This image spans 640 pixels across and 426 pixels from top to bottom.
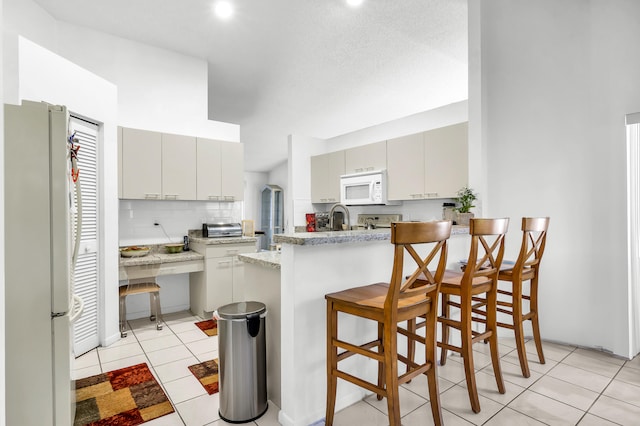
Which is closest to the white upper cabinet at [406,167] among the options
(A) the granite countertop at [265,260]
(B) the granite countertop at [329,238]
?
(B) the granite countertop at [329,238]

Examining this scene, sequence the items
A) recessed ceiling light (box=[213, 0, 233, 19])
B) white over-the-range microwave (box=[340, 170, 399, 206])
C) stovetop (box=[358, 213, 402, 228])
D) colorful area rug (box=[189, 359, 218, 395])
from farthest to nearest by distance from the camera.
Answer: stovetop (box=[358, 213, 402, 228]) → white over-the-range microwave (box=[340, 170, 399, 206]) → recessed ceiling light (box=[213, 0, 233, 19]) → colorful area rug (box=[189, 359, 218, 395])

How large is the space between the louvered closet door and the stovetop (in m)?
3.50

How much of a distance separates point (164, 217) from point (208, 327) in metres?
1.48

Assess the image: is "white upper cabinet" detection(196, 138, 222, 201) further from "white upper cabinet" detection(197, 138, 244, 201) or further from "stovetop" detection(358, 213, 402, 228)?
"stovetop" detection(358, 213, 402, 228)

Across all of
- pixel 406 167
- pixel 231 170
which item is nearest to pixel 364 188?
pixel 406 167

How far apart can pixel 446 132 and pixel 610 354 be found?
253cm

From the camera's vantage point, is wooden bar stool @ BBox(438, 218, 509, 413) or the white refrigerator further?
wooden bar stool @ BBox(438, 218, 509, 413)

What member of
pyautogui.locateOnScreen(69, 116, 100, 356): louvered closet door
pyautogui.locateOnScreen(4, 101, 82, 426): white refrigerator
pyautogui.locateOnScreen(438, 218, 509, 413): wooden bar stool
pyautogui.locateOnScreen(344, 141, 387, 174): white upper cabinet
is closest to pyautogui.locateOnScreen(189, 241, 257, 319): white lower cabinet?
pyautogui.locateOnScreen(69, 116, 100, 356): louvered closet door

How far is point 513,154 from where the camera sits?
3.18 metres

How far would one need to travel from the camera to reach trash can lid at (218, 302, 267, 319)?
1.94m

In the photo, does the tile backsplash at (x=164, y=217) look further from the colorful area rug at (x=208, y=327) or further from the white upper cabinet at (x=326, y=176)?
the white upper cabinet at (x=326, y=176)

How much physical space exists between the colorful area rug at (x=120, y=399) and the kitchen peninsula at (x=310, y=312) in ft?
2.73

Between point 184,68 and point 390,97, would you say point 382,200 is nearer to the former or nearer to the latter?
point 390,97

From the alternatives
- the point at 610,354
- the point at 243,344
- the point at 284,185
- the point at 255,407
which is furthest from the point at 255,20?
the point at 284,185
